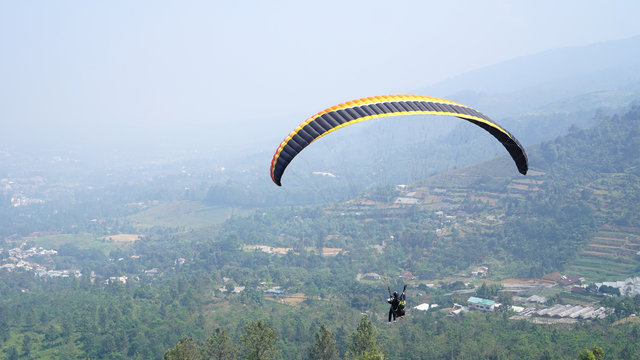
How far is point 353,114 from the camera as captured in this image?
46.0 ft

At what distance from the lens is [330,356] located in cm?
2939

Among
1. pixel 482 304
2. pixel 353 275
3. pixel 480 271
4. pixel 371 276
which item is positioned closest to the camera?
pixel 482 304

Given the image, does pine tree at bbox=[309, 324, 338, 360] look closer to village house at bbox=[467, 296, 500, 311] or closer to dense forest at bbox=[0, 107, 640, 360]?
dense forest at bbox=[0, 107, 640, 360]

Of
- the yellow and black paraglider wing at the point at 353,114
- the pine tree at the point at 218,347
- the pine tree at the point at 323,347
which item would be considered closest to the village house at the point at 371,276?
the pine tree at the point at 323,347

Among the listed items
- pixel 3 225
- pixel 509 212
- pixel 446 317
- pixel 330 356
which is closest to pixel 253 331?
pixel 330 356

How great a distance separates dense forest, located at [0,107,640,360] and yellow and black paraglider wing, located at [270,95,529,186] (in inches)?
351

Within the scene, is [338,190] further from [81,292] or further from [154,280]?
[81,292]

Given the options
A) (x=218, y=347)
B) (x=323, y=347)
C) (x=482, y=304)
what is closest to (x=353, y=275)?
(x=482, y=304)

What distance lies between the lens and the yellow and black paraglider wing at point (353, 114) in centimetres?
1380

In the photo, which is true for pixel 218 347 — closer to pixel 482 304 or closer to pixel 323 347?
pixel 323 347

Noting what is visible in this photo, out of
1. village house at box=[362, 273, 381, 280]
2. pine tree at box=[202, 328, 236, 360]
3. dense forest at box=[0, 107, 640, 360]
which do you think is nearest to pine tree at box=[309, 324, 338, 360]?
dense forest at box=[0, 107, 640, 360]

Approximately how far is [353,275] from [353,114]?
5378 cm

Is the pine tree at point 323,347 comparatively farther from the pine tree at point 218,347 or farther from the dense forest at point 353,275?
the pine tree at point 218,347

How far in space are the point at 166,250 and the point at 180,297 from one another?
127 feet
